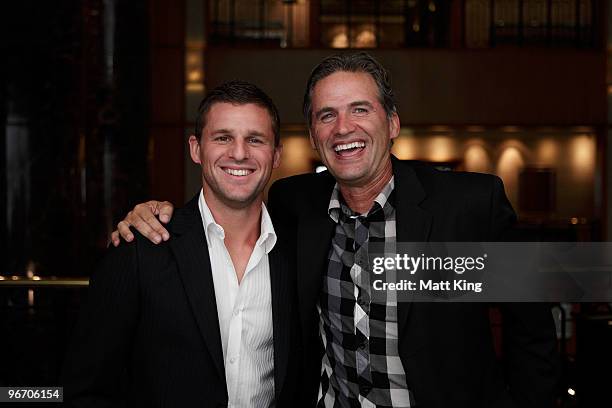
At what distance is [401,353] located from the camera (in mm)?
1743

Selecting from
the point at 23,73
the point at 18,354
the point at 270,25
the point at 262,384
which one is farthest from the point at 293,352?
the point at 270,25

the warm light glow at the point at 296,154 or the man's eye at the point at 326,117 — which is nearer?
the man's eye at the point at 326,117

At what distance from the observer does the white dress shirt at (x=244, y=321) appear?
1.75 metres

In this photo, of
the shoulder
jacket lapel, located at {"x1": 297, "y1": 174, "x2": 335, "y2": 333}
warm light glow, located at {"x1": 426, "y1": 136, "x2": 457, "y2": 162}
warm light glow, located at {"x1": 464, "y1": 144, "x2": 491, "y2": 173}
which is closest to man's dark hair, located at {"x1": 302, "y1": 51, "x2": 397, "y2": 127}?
the shoulder

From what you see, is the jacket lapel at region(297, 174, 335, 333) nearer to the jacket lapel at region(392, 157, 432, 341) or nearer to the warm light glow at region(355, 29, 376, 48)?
the jacket lapel at region(392, 157, 432, 341)

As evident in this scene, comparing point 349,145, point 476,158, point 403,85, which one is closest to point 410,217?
point 349,145

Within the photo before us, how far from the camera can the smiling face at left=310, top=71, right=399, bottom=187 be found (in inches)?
73.3

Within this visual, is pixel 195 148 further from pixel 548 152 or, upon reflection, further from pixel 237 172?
pixel 548 152

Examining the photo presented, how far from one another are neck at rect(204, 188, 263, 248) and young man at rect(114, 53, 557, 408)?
16 cm

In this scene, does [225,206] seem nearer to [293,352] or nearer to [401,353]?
[293,352]

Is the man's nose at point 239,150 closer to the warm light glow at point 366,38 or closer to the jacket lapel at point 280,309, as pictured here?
the jacket lapel at point 280,309

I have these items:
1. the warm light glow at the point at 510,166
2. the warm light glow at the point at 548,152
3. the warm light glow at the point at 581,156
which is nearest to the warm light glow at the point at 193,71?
the warm light glow at the point at 510,166

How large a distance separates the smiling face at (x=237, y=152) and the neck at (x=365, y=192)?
0.28 meters

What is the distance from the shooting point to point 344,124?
73.5 inches
